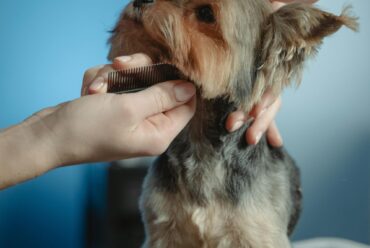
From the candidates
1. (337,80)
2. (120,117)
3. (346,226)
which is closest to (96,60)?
(120,117)

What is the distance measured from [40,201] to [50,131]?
3.44 feet

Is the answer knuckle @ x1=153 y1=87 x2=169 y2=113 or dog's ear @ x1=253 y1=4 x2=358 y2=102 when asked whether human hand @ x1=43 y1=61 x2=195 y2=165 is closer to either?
knuckle @ x1=153 y1=87 x2=169 y2=113

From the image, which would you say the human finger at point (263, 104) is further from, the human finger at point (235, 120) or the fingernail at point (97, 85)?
the fingernail at point (97, 85)

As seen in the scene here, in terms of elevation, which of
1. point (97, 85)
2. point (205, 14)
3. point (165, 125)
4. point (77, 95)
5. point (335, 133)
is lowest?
point (335, 133)

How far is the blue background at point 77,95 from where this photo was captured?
1.74 metres

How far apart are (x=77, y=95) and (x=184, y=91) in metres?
1.03

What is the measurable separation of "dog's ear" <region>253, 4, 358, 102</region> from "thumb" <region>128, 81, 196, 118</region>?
0.22m

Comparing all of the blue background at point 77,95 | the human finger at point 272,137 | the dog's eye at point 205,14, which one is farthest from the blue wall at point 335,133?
the dog's eye at point 205,14

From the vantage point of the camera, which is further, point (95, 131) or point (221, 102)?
point (221, 102)

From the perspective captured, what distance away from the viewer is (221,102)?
4.09 feet

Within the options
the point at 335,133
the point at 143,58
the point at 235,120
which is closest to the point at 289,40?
the point at 235,120

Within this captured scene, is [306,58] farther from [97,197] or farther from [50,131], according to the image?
[97,197]

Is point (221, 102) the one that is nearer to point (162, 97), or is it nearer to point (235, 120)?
point (235, 120)

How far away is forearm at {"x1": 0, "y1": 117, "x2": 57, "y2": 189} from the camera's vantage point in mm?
973
